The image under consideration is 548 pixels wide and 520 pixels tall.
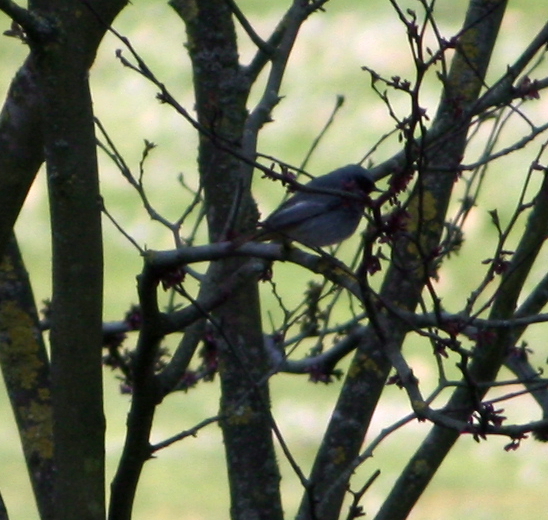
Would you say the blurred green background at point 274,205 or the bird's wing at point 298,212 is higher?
the blurred green background at point 274,205

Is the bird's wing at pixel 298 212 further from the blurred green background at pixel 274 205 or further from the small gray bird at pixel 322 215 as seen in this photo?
the blurred green background at pixel 274 205

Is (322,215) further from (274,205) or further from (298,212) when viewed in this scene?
(274,205)

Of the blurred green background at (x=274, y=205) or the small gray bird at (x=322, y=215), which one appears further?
the blurred green background at (x=274, y=205)

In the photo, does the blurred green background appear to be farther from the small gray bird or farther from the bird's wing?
the bird's wing

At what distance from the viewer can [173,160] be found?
905cm

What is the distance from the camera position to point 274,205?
311 inches

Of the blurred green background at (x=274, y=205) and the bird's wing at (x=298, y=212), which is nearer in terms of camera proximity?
the bird's wing at (x=298, y=212)

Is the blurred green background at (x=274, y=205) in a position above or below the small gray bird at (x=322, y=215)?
above

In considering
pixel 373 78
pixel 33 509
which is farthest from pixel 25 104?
pixel 33 509

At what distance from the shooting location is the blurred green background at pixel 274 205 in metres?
6.22

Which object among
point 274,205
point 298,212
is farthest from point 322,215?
point 274,205

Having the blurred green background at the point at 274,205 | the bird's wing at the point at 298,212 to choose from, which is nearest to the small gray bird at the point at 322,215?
the bird's wing at the point at 298,212

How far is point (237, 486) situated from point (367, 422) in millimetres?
363

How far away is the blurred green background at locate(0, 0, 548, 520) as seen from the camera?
6219 mm
